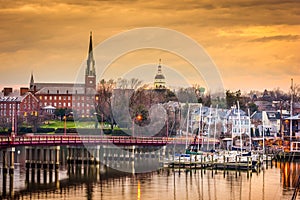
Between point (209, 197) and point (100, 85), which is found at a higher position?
point (100, 85)

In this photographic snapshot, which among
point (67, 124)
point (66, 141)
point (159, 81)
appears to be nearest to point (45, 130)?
point (67, 124)

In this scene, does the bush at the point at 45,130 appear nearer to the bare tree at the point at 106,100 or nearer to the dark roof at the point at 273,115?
the bare tree at the point at 106,100

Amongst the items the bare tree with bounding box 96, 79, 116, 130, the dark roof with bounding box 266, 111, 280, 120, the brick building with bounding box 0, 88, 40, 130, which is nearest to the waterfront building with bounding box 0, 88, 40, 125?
the brick building with bounding box 0, 88, 40, 130

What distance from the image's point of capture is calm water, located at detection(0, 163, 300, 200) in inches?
2650

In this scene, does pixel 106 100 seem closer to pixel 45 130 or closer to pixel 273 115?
pixel 45 130

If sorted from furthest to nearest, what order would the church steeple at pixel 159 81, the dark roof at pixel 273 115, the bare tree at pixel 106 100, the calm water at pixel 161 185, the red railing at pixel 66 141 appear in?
1. the church steeple at pixel 159 81
2. the dark roof at pixel 273 115
3. the bare tree at pixel 106 100
4. the red railing at pixel 66 141
5. the calm water at pixel 161 185

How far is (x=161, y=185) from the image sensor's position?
74125 mm

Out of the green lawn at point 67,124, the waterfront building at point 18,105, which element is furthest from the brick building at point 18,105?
the green lawn at point 67,124

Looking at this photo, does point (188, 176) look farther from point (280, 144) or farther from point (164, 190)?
point (280, 144)

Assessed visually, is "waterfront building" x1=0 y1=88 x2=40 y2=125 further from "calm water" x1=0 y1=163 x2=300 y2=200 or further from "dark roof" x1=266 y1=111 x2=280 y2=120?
"calm water" x1=0 y1=163 x2=300 y2=200

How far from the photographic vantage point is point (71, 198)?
64.7 m

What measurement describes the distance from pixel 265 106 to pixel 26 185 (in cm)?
12280

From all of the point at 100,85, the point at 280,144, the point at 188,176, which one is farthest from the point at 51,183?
the point at 100,85

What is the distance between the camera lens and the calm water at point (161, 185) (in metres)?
67.3
